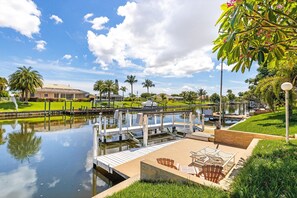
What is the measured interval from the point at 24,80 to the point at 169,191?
4497 cm

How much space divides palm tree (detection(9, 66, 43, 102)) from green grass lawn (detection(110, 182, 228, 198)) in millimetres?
43590

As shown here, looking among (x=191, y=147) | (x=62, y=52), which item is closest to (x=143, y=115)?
(x=191, y=147)

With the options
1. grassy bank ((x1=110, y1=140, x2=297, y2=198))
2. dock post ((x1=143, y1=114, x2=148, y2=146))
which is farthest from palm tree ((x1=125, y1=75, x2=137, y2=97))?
grassy bank ((x1=110, y1=140, x2=297, y2=198))

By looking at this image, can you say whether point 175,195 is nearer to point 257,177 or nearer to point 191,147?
point 257,177

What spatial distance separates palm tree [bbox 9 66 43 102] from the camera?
39.1 m

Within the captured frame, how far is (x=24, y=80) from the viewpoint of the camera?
129 ft

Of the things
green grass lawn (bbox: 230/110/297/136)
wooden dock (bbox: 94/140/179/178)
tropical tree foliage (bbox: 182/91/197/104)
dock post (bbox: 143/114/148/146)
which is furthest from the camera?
tropical tree foliage (bbox: 182/91/197/104)

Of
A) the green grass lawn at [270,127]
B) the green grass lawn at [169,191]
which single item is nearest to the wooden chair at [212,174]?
the green grass lawn at [169,191]

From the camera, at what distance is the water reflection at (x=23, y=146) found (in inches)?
389

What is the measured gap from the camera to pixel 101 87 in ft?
168

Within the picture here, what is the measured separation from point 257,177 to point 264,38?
2225mm

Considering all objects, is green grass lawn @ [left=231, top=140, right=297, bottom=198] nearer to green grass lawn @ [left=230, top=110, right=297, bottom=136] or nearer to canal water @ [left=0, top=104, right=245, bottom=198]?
canal water @ [left=0, top=104, right=245, bottom=198]

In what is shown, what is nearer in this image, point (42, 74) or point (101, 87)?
point (42, 74)

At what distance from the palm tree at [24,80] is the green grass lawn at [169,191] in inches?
1716
